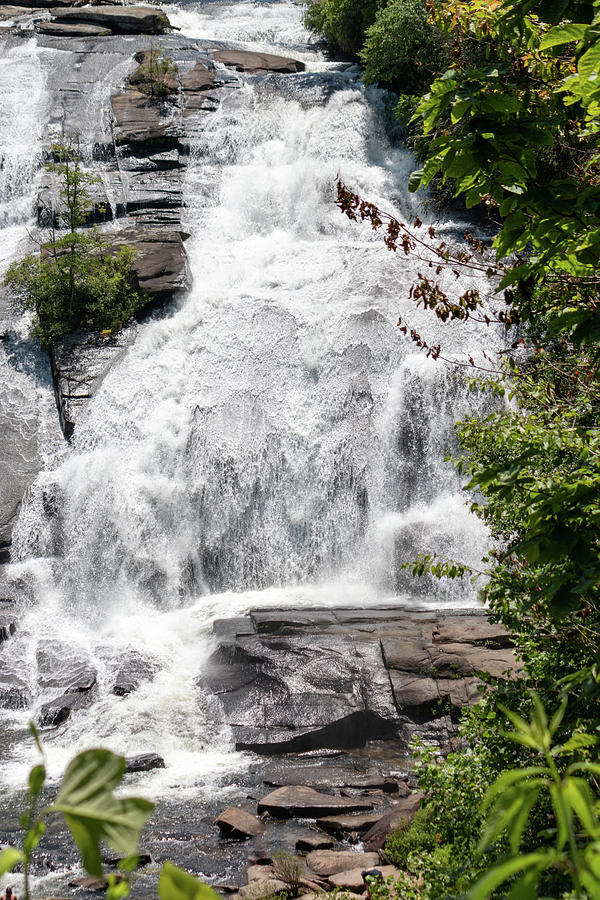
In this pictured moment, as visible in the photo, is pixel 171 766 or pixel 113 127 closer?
pixel 171 766

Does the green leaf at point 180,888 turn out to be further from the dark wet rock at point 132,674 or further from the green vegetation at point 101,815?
the dark wet rock at point 132,674

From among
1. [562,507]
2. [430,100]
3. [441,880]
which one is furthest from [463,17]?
[441,880]

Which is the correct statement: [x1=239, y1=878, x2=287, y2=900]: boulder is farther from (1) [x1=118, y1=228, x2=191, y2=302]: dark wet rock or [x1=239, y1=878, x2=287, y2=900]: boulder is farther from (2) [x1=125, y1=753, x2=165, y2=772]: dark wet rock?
(1) [x1=118, y1=228, x2=191, y2=302]: dark wet rock

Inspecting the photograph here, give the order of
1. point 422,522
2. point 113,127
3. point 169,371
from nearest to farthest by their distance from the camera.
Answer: point 422,522, point 169,371, point 113,127

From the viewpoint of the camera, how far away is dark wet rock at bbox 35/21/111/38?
958 inches

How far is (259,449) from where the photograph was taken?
13203mm

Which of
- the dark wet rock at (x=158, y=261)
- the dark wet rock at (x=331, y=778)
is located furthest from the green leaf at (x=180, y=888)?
the dark wet rock at (x=158, y=261)

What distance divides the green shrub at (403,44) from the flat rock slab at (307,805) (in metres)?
17.5

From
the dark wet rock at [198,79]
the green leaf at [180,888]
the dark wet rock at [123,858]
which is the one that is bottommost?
the dark wet rock at [123,858]

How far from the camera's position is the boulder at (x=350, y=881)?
5.41m

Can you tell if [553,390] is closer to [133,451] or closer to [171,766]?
[171,766]

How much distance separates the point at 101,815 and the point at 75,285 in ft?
52.4

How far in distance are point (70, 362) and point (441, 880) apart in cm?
1276

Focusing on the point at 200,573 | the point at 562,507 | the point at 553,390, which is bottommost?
the point at 200,573
